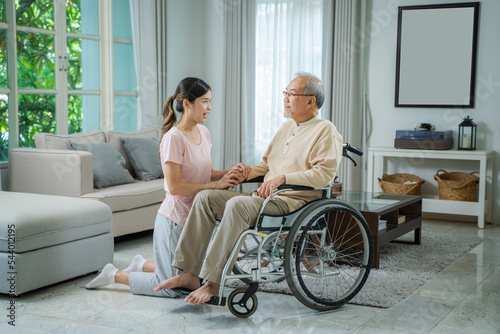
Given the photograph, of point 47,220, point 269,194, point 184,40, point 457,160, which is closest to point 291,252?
point 269,194

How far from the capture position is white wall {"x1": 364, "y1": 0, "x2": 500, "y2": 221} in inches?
199

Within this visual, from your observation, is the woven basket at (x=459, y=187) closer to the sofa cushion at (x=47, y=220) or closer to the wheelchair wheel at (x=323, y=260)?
the wheelchair wheel at (x=323, y=260)

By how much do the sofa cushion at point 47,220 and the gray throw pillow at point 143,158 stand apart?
1.23 meters

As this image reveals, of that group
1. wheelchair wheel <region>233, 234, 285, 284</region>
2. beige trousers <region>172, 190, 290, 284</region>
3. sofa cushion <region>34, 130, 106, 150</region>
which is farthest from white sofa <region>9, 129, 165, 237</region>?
beige trousers <region>172, 190, 290, 284</region>

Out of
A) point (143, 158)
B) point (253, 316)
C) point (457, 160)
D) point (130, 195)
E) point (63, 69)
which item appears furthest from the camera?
point (457, 160)

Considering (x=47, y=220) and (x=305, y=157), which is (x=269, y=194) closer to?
(x=305, y=157)

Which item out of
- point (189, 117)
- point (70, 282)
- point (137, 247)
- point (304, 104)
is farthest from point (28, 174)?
point (304, 104)

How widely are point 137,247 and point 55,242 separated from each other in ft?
A: 3.58

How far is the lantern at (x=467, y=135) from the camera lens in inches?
196

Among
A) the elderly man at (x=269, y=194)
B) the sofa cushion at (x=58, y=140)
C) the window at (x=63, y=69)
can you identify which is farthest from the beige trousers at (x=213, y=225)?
the window at (x=63, y=69)

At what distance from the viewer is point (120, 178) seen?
14.0ft

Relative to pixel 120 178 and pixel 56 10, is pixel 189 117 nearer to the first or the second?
pixel 120 178

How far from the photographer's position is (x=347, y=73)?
5496 millimetres

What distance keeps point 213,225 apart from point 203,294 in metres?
0.30
